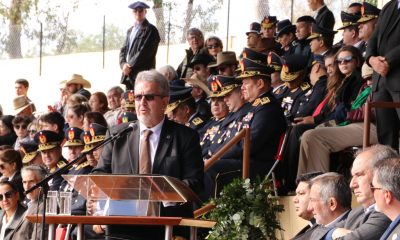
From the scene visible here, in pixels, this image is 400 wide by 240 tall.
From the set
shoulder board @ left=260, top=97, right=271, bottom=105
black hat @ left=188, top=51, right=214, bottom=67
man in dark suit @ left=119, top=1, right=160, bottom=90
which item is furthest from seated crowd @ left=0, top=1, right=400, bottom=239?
man in dark suit @ left=119, top=1, right=160, bottom=90

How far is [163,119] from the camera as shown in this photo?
9320 mm

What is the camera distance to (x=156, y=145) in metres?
9.23

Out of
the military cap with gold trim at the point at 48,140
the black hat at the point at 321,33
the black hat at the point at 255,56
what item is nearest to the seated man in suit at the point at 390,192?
the black hat at the point at 255,56

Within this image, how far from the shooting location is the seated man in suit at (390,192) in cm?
715

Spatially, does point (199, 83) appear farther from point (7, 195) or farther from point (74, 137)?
point (7, 195)

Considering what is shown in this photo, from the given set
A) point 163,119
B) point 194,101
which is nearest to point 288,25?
point 194,101

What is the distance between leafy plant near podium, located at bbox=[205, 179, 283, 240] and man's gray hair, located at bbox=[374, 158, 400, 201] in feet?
7.44

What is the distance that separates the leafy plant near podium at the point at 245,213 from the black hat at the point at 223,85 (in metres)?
3.16

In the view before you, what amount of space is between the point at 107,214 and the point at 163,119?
1024mm

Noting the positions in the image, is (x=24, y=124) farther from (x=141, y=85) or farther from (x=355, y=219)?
(x=355, y=219)

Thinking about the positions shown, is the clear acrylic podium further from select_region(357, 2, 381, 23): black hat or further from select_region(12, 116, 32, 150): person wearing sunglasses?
select_region(12, 116, 32, 150): person wearing sunglasses

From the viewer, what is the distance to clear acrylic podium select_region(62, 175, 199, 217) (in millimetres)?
8469

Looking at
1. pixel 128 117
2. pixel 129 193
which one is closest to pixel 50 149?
pixel 128 117

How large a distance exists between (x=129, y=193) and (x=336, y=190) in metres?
1.52
